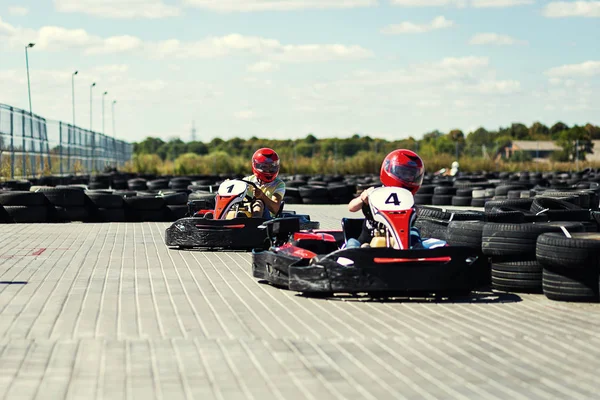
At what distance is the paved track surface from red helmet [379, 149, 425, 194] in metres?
0.99

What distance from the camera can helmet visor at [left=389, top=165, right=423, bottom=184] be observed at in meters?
7.29

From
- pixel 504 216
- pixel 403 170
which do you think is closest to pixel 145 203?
pixel 504 216

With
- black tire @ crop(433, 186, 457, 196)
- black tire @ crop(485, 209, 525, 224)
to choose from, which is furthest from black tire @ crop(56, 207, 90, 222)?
black tire @ crop(433, 186, 457, 196)

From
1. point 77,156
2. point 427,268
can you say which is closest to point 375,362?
point 427,268

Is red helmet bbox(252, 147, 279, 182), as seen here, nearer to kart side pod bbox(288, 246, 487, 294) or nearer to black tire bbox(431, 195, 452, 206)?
kart side pod bbox(288, 246, 487, 294)

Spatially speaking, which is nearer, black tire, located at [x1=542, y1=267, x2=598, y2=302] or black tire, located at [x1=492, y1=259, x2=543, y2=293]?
black tire, located at [x1=542, y1=267, x2=598, y2=302]

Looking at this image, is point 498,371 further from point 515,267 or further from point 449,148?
point 449,148

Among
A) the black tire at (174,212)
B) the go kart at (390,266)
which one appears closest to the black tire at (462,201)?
the black tire at (174,212)

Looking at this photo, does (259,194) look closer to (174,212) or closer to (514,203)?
(514,203)

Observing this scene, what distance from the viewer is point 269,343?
5.04 metres

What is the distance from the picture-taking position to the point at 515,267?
279 inches

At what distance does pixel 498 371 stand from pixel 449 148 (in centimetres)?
4669

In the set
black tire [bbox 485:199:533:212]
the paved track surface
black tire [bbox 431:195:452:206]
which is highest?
black tire [bbox 485:199:533:212]

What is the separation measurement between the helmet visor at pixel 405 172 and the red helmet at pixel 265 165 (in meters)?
3.52
